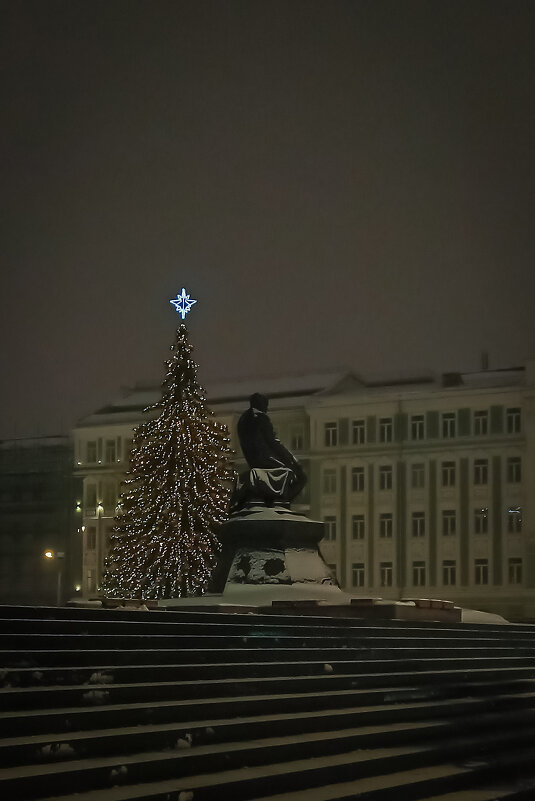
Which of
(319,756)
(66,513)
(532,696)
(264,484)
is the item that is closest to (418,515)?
(66,513)

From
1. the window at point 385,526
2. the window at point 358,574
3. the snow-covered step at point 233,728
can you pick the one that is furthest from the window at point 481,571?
the snow-covered step at point 233,728

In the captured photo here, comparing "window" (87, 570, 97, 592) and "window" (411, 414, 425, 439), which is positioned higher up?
"window" (411, 414, 425, 439)

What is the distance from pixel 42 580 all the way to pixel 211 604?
57.2 meters

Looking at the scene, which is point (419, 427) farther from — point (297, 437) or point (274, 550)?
point (274, 550)

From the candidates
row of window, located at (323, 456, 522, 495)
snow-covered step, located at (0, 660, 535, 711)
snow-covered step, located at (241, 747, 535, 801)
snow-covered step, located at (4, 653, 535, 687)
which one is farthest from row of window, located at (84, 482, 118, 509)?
snow-covered step, located at (241, 747, 535, 801)

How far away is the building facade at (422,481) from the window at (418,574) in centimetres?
5

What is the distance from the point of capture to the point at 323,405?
63.0 meters

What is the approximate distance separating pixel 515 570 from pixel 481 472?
5.13 m

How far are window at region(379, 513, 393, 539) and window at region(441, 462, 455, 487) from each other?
3.11 metres

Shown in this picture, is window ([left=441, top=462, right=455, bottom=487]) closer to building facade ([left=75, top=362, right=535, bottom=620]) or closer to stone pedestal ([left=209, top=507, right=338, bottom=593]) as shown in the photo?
building facade ([left=75, top=362, right=535, bottom=620])

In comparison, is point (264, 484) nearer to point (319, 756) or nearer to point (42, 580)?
point (319, 756)

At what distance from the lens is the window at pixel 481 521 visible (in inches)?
2307

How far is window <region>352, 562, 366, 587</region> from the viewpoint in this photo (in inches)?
2360

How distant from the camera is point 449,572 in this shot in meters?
58.4
